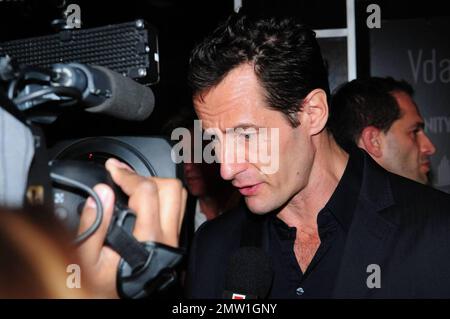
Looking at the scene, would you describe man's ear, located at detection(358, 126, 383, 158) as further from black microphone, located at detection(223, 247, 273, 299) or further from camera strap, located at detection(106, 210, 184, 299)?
camera strap, located at detection(106, 210, 184, 299)

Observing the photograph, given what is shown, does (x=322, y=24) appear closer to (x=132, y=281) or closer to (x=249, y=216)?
(x=249, y=216)

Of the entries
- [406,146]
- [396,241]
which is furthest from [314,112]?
[406,146]

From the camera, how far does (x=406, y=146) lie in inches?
98.9

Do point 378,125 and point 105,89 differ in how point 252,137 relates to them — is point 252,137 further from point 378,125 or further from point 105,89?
point 378,125

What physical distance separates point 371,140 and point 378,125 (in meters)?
0.08

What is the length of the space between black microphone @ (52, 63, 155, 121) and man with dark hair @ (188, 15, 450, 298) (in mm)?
519

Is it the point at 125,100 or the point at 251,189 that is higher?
the point at 125,100

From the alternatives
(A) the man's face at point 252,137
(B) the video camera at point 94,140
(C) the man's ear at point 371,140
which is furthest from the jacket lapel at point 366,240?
(C) the man's ear at point 371,140

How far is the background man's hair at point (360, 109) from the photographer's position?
249 cm

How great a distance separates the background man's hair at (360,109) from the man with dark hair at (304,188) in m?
0.81

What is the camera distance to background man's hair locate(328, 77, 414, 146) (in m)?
2.49

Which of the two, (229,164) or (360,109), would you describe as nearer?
(229,164)
